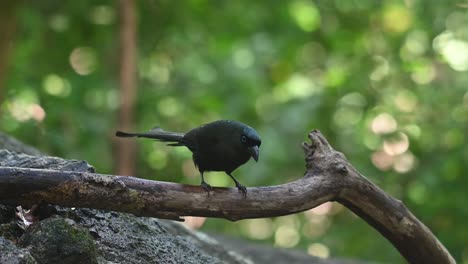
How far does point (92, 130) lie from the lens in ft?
22.5

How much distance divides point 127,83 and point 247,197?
139 inches

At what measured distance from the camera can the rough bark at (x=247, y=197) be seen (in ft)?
9.39

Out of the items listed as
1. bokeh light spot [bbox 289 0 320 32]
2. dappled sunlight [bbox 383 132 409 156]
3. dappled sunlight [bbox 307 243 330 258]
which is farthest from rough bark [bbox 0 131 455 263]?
bokeh light spot [bbox 289 0 320 32]

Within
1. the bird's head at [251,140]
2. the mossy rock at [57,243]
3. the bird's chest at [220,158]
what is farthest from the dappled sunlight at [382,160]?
the mossy rock at [57,243]

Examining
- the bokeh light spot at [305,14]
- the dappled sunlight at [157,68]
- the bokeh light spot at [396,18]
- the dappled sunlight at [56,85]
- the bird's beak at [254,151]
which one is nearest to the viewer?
the bird's beak at [254,151]

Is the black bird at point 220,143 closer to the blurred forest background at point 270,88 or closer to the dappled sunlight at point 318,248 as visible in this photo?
the blurred forest background at point 270,88

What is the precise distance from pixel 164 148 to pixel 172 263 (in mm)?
4551

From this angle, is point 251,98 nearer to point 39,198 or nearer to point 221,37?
point 221,37

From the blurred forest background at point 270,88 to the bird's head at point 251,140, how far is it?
3.10m

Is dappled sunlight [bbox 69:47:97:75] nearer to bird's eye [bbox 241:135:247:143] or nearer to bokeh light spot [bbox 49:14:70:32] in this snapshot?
bokeh light spot [bbox 49:14:70:32]

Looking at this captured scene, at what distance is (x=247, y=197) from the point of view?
3201 millimetres

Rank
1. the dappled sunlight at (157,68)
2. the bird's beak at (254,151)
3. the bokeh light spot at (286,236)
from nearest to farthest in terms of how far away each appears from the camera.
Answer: the bird's beak at (254,151), the dappled sunlight at (157,68), the bokeh light spot at (286,236)

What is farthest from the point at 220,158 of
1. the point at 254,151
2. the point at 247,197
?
the point at 247,197

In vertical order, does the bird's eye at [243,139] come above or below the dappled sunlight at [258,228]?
below
